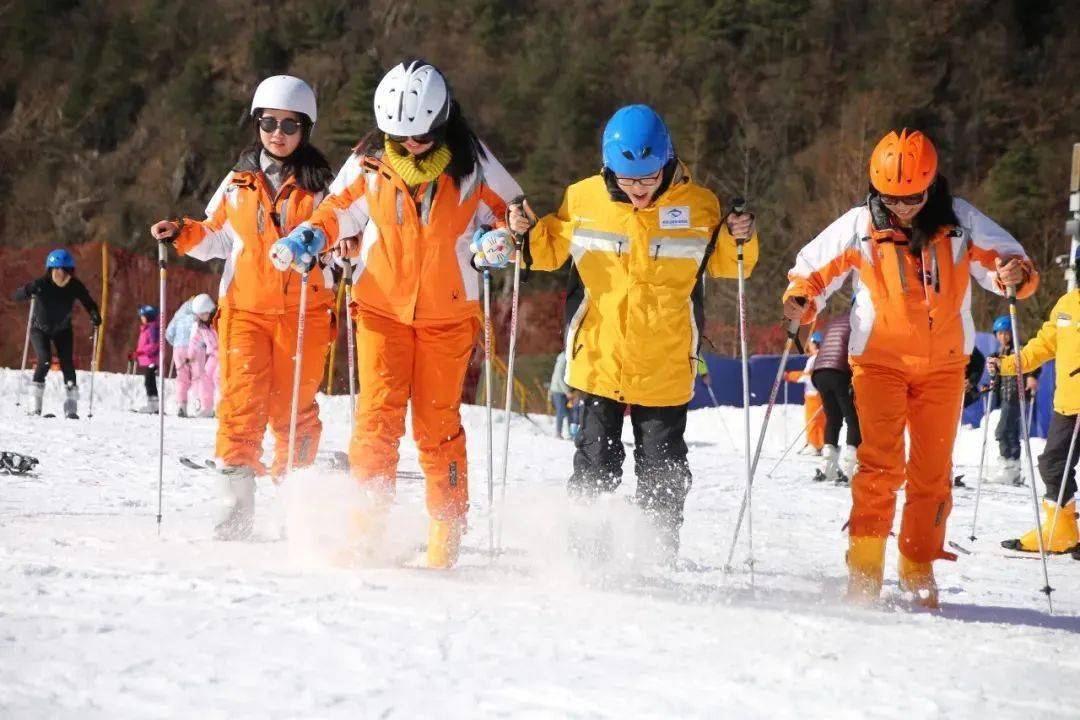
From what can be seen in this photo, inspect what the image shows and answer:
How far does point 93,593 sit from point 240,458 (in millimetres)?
1786

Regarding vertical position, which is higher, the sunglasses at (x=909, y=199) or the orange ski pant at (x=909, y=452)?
the sunglasses at (x=909, y=199)

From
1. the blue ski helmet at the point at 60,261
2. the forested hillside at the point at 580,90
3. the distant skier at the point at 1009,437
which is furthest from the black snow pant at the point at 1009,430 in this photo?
the forested hillside at the point at 580,90

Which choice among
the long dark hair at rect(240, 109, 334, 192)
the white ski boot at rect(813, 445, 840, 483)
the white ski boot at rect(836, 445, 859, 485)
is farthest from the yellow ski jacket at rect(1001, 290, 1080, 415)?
the long dark hair at rect(240, 109, 334, 192)

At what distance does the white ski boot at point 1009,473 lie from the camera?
1240cm

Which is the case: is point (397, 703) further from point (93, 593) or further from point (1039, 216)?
point (1039, 216)

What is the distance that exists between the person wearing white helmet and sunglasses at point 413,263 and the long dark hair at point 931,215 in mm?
1660

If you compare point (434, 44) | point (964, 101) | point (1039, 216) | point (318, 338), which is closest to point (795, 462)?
point (318, 338)

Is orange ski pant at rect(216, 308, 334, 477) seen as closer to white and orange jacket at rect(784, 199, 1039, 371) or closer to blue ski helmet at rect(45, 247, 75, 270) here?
white and orange jacket at rect(784, 199, 1039, 371)

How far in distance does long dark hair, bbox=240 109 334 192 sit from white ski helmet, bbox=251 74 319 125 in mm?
39

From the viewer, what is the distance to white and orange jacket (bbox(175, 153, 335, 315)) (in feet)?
18.6

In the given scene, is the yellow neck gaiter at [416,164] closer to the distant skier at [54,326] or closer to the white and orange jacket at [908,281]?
the white and orange jacket at [908,281]

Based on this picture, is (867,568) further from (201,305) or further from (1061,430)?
(201,305)

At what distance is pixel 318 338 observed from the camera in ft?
19.4

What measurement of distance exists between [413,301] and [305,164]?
1275mm
